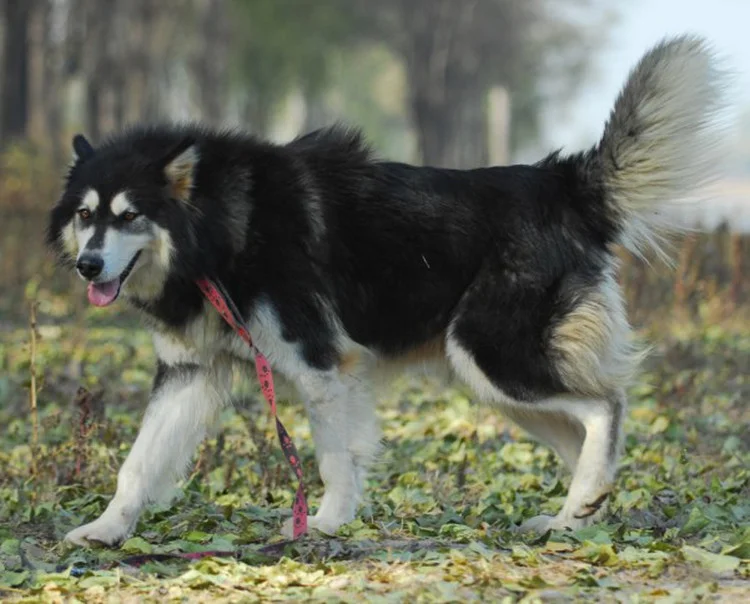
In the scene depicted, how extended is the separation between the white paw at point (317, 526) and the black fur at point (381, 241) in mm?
704

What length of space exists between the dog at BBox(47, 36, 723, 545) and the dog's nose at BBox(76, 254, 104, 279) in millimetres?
254

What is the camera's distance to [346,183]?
6.64 m

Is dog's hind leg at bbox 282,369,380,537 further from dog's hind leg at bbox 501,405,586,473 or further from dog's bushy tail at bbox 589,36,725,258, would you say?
dog's bushy tail at bbox 589,36,725,258

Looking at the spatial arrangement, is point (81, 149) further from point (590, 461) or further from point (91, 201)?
point (590, 461)

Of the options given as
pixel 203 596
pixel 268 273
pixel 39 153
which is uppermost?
pixel 39 153

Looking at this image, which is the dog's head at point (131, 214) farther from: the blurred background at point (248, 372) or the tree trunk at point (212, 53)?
the tree trunk at point (212, 53)

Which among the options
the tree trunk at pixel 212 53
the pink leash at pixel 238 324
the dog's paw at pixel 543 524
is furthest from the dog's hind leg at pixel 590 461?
the tree trunk at pixel 212 53

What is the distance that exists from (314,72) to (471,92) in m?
7.38

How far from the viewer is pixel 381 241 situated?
657 centimetres

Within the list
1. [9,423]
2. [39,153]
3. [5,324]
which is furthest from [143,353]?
[39,153]

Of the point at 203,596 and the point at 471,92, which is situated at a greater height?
the point at 471,92

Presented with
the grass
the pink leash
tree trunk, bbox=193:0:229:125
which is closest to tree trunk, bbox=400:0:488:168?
tree trunk, bbox=193:0:229:125

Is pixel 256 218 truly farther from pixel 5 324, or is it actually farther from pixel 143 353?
pixel 5 324

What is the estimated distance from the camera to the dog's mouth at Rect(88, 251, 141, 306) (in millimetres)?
6090
